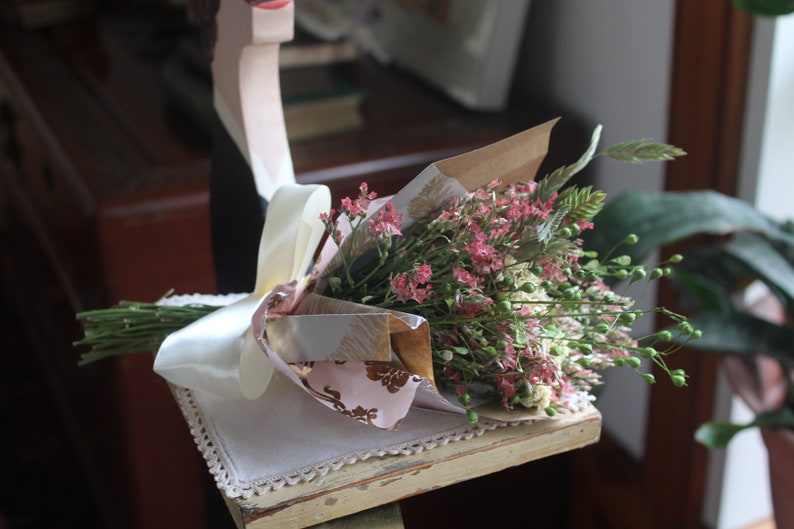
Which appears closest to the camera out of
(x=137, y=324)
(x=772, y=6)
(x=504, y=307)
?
(x=504, y=307)

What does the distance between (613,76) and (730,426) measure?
44 cm

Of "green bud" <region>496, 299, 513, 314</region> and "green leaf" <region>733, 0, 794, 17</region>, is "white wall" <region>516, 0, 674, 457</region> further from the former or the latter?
"green bud" <region>496, 299, 513, 314</region>

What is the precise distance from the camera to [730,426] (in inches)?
32.9

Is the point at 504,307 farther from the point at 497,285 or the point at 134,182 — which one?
the point at 134,182

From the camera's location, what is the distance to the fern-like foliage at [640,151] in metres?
0.46

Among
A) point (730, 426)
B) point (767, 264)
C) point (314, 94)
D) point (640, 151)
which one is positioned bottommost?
point (730, 426)

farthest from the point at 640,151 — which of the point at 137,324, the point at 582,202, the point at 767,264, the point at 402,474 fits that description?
the point at 767,264

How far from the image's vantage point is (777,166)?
96 centimetres

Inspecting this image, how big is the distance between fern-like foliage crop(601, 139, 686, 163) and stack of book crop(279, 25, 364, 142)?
2.14 ft

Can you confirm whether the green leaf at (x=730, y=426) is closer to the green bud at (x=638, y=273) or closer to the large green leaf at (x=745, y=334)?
the large green leaf at (x=745, y=334)

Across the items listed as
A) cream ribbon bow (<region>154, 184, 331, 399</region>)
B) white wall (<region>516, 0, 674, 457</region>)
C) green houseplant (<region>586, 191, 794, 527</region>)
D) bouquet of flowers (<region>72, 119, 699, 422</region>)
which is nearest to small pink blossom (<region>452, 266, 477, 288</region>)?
bouquet of flowers (<region>72, 119, 699, 422</region>)

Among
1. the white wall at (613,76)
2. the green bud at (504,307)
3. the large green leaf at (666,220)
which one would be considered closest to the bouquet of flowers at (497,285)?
the green bud at (504,307)

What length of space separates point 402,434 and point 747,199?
64 centimetres

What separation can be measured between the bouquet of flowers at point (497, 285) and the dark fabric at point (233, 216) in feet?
0.37
